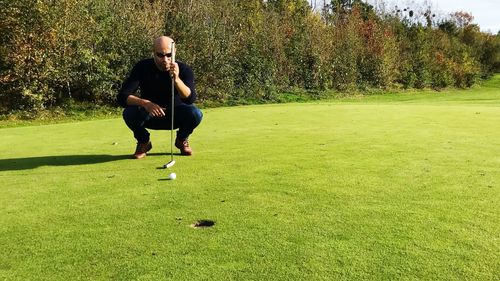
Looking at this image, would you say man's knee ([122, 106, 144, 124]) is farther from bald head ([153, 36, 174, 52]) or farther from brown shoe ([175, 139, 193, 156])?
bald head ([153, 36, 174, 52])

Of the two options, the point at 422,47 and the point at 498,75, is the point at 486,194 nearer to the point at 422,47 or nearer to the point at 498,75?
the point at 422,47

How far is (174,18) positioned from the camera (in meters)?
23.2

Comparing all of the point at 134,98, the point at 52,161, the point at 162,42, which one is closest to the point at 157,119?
the point at 134,98

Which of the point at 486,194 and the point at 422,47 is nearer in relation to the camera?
the point at 486,194

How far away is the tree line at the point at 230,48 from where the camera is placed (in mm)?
17375

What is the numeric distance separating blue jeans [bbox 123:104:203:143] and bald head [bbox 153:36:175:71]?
0.62m

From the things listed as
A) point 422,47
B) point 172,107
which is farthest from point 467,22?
point 172,107

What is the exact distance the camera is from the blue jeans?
228 inches

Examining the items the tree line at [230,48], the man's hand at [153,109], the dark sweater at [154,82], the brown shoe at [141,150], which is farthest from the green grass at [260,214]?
the tree line at [230,48]

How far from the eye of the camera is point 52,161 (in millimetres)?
5496

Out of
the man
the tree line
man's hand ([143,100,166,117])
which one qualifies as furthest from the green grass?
the tree line

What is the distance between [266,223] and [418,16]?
4624cm

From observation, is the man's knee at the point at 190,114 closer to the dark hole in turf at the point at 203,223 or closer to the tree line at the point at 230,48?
the dark hole in turf at the point at 203,223

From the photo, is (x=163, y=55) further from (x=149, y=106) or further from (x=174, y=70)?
(x=149, y=106)
